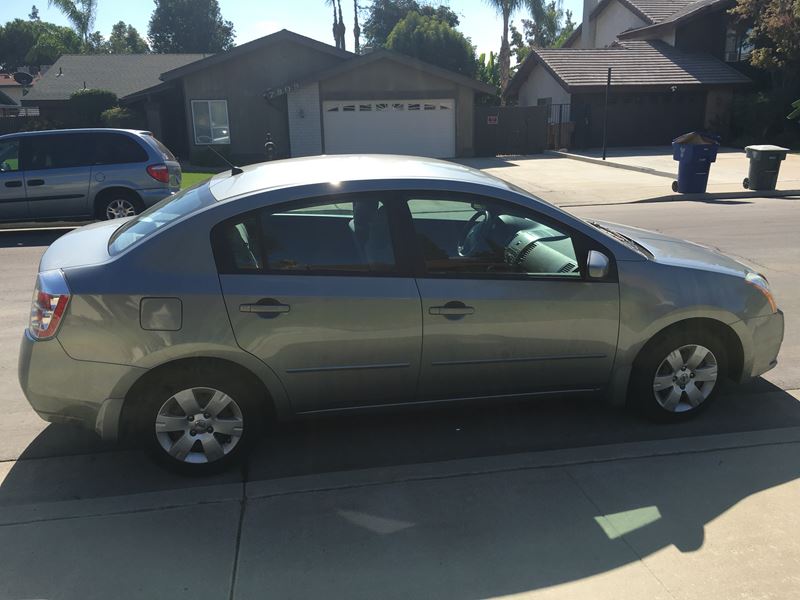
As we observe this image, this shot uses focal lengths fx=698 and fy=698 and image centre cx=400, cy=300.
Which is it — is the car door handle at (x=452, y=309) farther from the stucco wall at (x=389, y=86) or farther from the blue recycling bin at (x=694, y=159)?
the stucco wall at (x=389, y=86)

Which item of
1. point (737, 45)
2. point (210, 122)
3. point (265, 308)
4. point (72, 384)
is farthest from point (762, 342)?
point (737, 45)

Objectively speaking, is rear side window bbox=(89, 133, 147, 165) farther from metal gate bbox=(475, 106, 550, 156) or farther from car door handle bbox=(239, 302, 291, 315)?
Result: metal gate bbox=(475, 106, 550, 156)

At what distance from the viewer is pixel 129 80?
33.2 meters

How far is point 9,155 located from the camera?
35.8 ft

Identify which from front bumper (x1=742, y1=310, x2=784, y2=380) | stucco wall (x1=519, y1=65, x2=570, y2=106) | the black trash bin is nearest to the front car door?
front bumper (x1=742, y1=310, x2=784, y2=380)

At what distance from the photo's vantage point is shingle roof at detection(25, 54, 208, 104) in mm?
32156

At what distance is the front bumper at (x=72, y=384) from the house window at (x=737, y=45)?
34453 millimetres

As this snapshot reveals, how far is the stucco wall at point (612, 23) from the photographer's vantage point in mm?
37469

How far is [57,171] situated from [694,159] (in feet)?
41.9

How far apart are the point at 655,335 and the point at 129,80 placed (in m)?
34.2

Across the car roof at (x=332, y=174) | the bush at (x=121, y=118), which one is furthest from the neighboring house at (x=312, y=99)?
the car roof at (x=332, y=174)

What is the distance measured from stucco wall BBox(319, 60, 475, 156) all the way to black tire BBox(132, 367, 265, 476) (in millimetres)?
23257

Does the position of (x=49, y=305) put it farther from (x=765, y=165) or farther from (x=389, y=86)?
(x=389, y=86)

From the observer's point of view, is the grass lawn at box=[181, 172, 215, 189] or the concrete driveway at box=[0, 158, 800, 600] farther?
the grass lawn at box=[181, 172, 215, 189]
